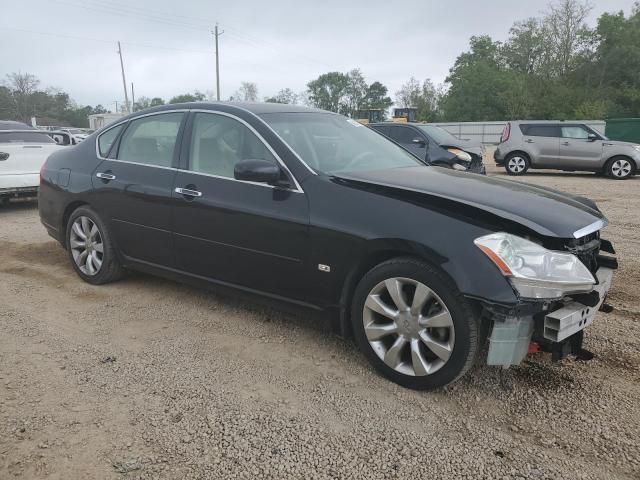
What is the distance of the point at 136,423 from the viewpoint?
8.38 feet

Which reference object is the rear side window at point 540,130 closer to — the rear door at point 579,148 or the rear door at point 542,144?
the rear door at point 542,144

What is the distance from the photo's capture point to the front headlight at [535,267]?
250 cm

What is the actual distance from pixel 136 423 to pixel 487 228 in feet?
6.66

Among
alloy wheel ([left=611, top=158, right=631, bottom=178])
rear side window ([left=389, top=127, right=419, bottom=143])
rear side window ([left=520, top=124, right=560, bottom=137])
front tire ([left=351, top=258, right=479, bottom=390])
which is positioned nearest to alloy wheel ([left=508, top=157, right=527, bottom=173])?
rear side window ([left=520, top=124, right=560, bottom=137])

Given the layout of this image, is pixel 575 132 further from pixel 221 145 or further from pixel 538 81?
pixel 538 81

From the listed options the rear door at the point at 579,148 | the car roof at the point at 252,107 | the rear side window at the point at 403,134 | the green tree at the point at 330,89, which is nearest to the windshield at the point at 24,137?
the car roof at the point at 252,107

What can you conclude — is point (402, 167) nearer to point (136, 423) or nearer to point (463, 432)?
point (463, 432)

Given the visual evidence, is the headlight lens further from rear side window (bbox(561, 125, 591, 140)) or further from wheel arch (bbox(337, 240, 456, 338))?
wheel arch (bbox(337, 240, 456, 338))

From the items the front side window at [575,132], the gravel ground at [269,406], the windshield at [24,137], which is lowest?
the gravel ground at [269,406]

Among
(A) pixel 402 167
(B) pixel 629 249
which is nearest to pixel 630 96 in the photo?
(B) pixel 629 249

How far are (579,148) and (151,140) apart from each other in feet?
44.8

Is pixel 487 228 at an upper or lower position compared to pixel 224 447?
upper

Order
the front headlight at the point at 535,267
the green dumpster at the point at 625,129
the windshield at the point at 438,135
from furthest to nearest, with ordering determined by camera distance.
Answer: the green dumpster at the point at 625,129
the windshield at the point at 438,135
the front headlight at the point at 535,267

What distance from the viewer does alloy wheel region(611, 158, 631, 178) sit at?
1418 centimetres
